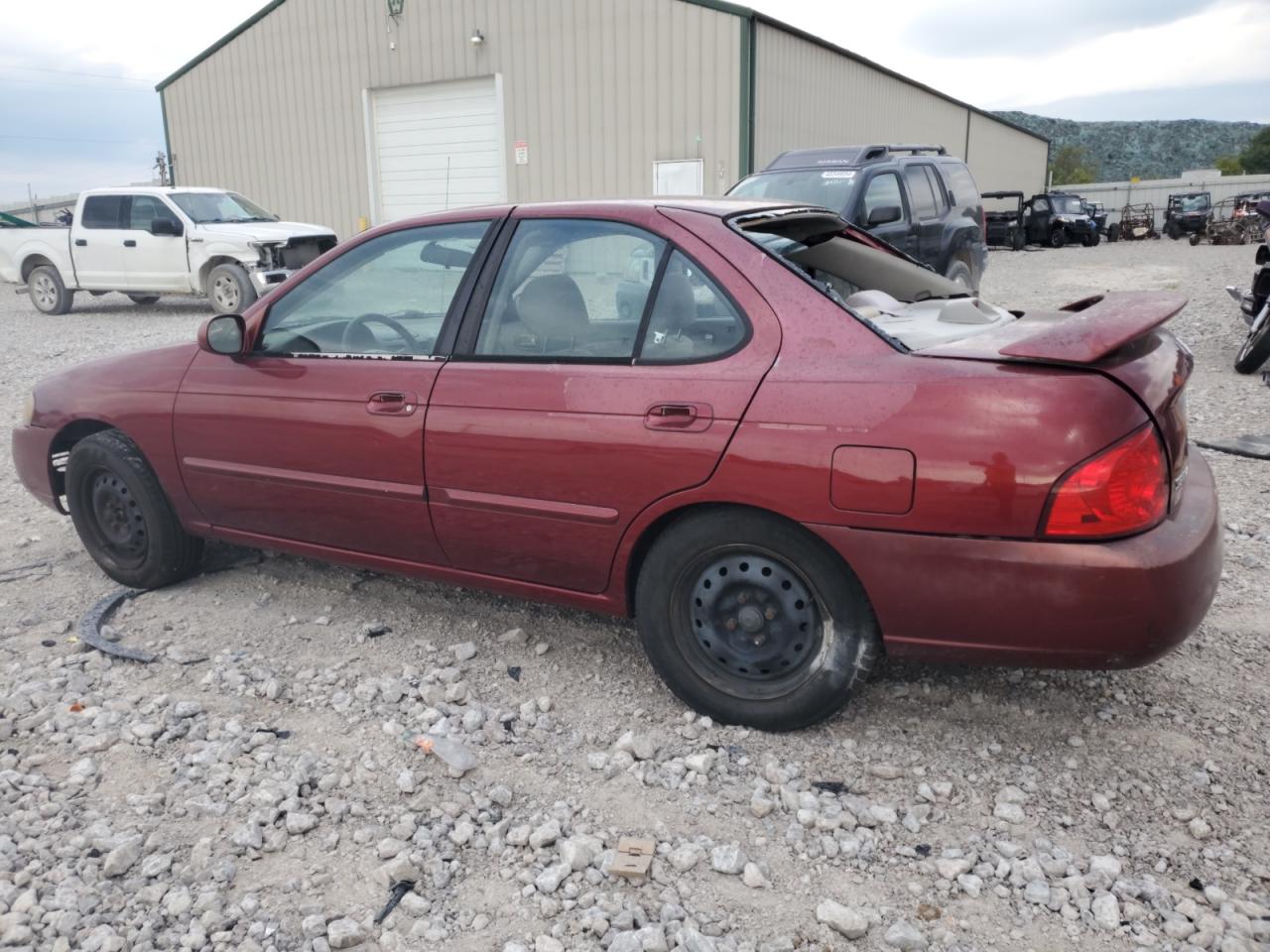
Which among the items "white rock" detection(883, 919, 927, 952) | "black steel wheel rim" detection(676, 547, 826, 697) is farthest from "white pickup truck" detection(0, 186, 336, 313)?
"white rock" detection(883, 919, 927, 952)

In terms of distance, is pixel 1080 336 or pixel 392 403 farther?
pixel 392 403

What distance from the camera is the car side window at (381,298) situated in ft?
11.4

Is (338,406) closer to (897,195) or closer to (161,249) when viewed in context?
(897,195)

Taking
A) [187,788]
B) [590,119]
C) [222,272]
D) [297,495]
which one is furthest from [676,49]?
[187,788]

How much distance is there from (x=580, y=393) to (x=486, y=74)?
56.6ft

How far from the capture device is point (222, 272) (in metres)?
13.5

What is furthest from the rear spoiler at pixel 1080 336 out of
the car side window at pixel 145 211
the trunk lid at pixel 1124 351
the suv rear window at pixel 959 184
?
the car side window at pixel 145 211

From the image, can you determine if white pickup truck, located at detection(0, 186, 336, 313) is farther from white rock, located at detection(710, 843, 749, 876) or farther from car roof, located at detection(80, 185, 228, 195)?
white rock, located at detection(710, 843, 749, 876)

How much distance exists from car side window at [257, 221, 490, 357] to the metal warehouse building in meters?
11.3

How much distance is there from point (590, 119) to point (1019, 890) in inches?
667

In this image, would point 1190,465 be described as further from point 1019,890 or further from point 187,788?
point 187,788

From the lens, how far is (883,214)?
357 inches

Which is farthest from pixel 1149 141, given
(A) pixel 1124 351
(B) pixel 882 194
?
(A) pixel 1124 351

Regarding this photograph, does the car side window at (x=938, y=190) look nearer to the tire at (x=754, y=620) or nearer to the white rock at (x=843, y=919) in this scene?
the tire at (x=754, y=620)
